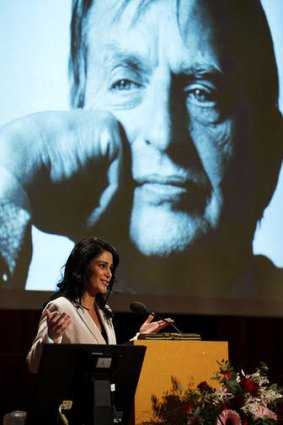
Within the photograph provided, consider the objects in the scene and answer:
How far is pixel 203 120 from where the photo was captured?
16.0 feet

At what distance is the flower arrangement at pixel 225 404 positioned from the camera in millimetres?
2840

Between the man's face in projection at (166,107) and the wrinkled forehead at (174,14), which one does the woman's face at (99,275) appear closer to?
the man's face in projection at (166,107)

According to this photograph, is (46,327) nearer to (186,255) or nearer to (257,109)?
(186,255)

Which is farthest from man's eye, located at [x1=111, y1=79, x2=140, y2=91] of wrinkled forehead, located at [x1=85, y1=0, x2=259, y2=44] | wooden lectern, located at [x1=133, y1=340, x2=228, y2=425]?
wooden lectern, located at [x1=133, y1=340, x2=228, y2=425]

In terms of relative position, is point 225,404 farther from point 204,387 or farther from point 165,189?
point 165,189

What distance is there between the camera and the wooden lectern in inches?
118

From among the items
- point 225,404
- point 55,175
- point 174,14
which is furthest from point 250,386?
point 174,14

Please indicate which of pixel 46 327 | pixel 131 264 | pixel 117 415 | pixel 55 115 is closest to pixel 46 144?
pixel 55 115

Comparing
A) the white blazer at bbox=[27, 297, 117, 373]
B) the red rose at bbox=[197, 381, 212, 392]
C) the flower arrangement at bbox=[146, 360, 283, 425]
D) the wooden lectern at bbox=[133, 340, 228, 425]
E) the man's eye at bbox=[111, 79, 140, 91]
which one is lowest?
the flower arrangement at bbox=[146, 360, 283, 425]

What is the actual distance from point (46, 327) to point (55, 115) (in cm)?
178

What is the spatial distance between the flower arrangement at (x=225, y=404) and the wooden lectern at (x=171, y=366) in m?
0.04

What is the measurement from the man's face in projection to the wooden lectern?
5.02 feet

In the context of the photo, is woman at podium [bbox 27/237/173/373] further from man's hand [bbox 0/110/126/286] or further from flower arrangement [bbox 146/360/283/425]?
man's hand [bbox 0/110/126/286]

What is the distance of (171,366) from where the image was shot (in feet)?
10.2
